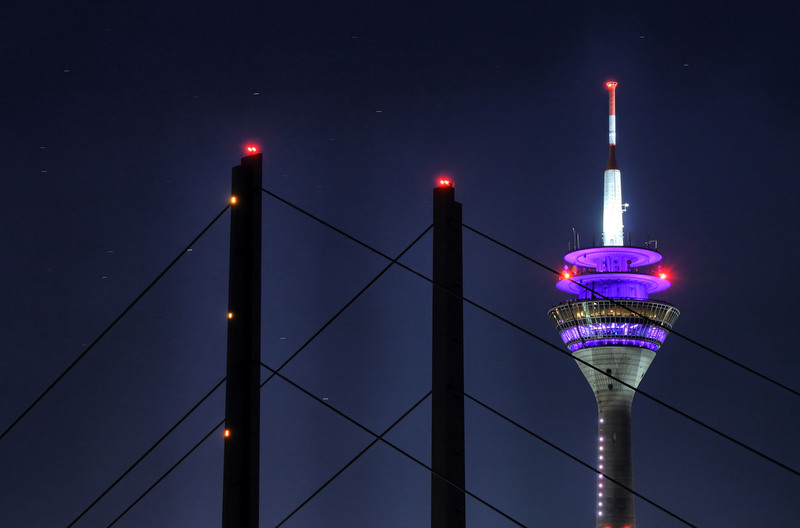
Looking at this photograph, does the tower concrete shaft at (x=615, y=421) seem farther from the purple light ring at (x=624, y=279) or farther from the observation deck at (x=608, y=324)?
→ the purple light ring at (x=624, y=279)

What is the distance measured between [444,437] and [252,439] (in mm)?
2909

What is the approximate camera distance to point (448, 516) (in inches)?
A: 840

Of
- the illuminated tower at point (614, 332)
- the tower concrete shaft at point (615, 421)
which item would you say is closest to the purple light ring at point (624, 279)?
the illuminated tower at point (614, 332)

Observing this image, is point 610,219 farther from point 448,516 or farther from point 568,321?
point 448,516

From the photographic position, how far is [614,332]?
587 feet

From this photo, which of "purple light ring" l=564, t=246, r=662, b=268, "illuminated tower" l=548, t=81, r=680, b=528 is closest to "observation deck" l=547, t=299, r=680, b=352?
"illuminated tower" l=548, t=81, r=680, b=528

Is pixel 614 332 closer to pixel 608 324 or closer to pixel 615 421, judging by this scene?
pixel 608 324

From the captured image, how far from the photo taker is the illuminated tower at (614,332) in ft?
579

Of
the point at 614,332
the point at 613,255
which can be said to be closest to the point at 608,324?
the point at 614,332

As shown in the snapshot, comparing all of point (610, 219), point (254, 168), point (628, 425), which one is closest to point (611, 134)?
point (610, 219)

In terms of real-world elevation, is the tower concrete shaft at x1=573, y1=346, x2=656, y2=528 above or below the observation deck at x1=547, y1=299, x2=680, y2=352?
below

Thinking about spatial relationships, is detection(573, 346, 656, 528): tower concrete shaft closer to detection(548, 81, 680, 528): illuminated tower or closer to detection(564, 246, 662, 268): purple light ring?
detection(548, 81, 680, 528): illuminated tower

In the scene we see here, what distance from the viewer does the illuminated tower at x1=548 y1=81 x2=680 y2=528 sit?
177 meters

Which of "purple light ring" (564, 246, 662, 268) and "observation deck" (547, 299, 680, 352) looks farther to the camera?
"observation deck" (547, 299, 680, 352)
